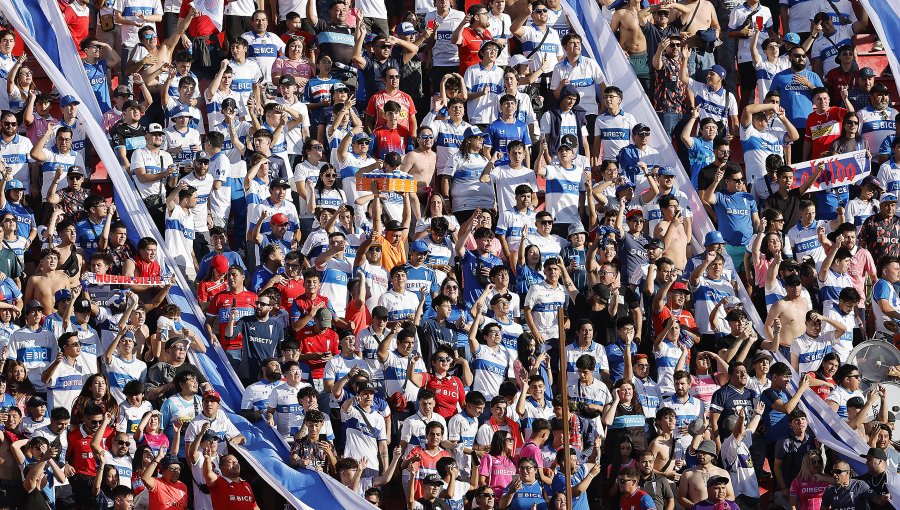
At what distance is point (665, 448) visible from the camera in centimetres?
1769

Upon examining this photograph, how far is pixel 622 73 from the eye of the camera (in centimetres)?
2202

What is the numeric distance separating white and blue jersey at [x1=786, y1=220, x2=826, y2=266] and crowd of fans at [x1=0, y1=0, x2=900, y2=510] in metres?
0.02

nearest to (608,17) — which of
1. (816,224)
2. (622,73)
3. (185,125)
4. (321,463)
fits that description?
(622,73)

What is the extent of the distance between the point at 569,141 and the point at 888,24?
4525 millimetres

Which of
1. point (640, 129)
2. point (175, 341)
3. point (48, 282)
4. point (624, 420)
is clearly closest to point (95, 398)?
point (175, 341)

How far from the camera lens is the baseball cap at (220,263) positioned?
731 inches

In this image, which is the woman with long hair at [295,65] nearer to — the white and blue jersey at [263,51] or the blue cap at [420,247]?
the white and blue jersey at [263,51]

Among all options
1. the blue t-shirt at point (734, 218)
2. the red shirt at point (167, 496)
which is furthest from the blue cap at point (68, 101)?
the blue t-shirt at point (734, 218)

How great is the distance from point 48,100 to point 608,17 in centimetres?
644

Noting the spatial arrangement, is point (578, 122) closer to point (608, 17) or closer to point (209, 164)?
point (608, 17)

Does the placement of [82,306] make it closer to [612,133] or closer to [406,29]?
[406,29]

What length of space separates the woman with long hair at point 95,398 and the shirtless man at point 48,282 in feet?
4.34

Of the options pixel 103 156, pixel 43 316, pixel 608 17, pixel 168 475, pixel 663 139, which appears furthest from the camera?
pixel 608 17

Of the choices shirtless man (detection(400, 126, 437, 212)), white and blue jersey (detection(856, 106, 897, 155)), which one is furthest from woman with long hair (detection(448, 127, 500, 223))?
white and blue jersey (detection(856, 106, 897, 155))
